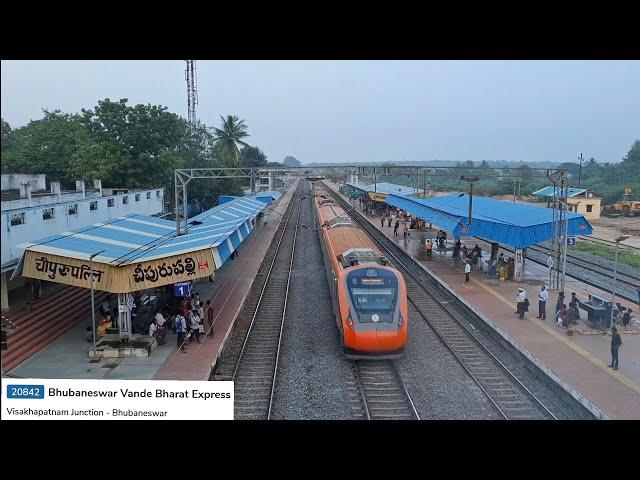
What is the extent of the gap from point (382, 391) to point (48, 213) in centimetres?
1015

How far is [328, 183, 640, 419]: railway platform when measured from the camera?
9.88 meters

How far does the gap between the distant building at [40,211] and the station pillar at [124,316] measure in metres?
2.21

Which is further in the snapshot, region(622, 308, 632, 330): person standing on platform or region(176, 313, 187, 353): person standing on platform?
region(622, 308, 632, 330): person standing on platform

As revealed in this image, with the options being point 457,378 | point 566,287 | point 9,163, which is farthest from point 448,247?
point 9,163

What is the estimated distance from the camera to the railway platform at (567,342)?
389 inches

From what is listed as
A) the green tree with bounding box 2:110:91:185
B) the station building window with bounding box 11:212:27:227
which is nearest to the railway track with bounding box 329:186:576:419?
the station building window with bounding box 11:212:27:227

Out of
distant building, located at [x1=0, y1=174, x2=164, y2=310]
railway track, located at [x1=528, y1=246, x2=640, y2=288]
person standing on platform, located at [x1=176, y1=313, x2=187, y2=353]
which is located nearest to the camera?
person standing on platform, located at [x1=176, y1=313, x2=187, y2=353]

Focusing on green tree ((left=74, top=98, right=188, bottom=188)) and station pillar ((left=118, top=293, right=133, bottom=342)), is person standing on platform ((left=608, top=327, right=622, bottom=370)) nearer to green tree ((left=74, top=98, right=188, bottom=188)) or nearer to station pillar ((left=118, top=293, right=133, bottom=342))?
station pillar ((left=118, top=293, right=133, bottom=342))

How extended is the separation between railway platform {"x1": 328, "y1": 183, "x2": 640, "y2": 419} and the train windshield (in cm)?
323

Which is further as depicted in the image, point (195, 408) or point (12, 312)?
point (12, 312)

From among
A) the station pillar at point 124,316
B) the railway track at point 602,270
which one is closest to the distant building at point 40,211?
the station pillar at point 124,316
